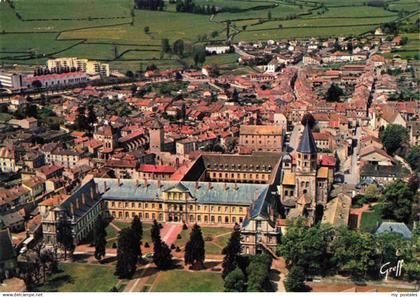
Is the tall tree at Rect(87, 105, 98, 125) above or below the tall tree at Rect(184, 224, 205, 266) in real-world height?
above

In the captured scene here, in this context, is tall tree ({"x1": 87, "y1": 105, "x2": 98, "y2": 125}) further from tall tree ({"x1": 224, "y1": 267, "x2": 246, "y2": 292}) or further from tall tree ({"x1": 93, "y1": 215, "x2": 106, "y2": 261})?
tall tree ({"x1": 224, "y1": 267, "x2": 246, "y2": 292})

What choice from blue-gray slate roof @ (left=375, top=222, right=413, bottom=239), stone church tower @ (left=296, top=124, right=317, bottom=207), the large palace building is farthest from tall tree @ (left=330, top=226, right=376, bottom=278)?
stone church tower @ (left=296, top=124, right=317, bottom=207)

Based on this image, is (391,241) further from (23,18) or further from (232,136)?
(23,18)

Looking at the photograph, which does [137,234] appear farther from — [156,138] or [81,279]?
[156,138]

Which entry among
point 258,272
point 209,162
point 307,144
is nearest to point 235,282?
point 258,272

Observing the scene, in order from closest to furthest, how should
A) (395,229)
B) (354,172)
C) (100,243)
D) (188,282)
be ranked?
(188,282)
(100,243)
(395,229)
(354,172)

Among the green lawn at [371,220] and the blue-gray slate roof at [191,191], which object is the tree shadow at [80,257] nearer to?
the blue-gray slate roof at [191,191]
